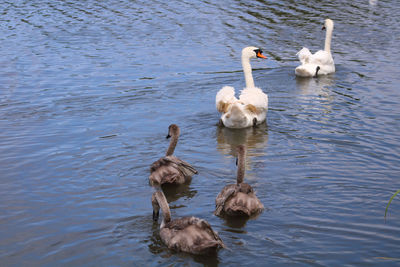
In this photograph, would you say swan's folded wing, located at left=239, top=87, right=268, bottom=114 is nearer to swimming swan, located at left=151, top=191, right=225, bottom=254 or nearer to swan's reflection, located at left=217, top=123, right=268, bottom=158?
swan's reflection, located at left=217, top=123, right=268, bottom=158

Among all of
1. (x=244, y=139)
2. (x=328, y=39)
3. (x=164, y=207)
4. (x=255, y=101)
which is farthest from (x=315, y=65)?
(x=164, y=207)

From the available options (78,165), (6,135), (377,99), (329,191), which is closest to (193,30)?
(377,99)

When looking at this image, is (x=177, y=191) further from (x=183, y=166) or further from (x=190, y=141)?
(x=190, y=141)

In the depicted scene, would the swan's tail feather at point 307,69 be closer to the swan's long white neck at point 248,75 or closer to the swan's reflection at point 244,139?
the swan's long white neck at point 248,75

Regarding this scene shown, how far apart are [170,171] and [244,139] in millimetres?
A: 2901

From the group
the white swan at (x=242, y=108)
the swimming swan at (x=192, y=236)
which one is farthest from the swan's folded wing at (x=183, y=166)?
the white swan at (x=242, y=108)

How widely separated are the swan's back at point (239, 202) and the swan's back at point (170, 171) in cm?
129

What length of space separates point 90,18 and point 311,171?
16.4 metres

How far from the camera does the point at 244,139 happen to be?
10.9 m

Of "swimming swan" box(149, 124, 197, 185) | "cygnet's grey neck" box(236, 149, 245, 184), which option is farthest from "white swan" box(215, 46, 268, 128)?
"cygnet's grey neck" box(236, 149, 245, 184)

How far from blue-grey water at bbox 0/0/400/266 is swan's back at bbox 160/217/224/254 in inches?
5.4

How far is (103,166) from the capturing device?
9211 mm

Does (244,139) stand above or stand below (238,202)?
below

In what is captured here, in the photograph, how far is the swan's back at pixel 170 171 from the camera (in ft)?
27.1
